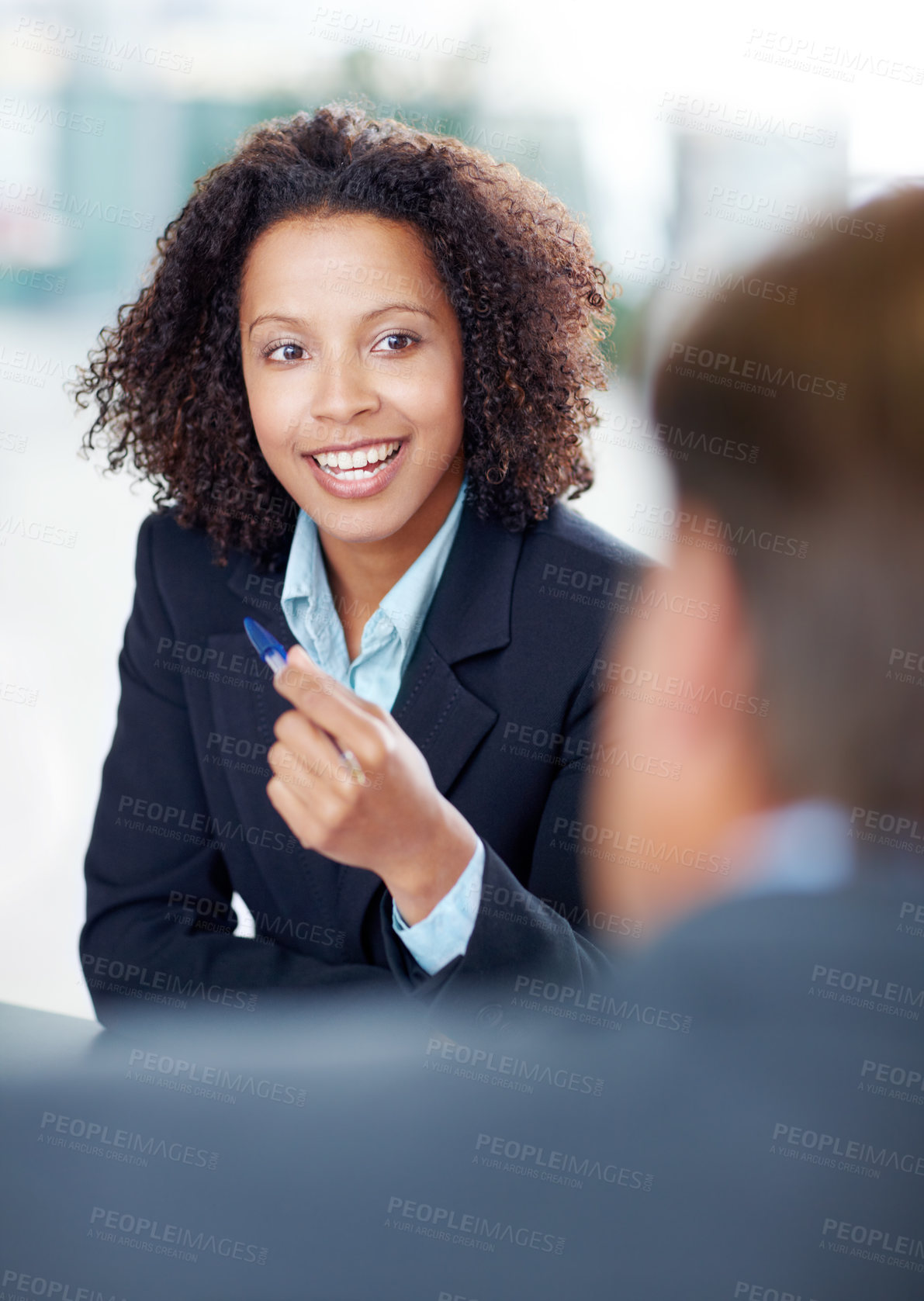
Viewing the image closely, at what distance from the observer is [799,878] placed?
1.26 ft

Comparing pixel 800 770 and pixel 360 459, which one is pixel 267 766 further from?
pixel 800 770

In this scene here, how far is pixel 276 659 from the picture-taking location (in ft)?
2.80

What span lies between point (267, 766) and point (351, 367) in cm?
39

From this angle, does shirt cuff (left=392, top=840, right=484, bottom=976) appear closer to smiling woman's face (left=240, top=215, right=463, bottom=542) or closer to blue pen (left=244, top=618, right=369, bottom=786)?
blue pen (left=244, top=618, right=369, bottom=786)

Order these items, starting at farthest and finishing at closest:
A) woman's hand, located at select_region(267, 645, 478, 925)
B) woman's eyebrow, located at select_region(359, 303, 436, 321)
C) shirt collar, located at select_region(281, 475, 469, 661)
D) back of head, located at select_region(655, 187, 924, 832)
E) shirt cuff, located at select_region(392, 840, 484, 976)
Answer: shirt collar, located at select_region(281, 475, 469, 661)
woman's eyebrow, located at select_region(359, 303, 436, 321)
shirt cuff, located at select_region(392, 840, 484, 976)
woman's hand, located at select_region(267, 645, 478, 925)
back of head, located at select_region(655, 187, 924, 832)

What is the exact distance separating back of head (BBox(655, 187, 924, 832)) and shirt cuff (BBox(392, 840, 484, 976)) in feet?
1.69

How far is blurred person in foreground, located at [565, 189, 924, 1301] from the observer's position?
354 millimetres

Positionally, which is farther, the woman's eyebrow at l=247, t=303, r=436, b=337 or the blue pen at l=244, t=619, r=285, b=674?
the woman's eyebrow at l=247, t=303, r=436, b=337

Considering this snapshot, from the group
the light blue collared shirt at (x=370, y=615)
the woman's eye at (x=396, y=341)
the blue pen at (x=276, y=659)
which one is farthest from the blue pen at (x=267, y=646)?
the woman's eye at (x=396, y=341)

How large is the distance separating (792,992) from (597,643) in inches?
26.8

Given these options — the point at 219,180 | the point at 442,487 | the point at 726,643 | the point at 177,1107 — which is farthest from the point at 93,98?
the point at 726,643

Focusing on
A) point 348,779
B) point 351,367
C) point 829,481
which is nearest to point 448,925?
→ point 348,779

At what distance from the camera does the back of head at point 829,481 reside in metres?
0.35

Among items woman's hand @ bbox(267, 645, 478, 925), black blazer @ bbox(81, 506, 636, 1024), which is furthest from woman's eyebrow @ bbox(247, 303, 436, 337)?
woman's hand @ bbox(267, 645, 478, 925)
